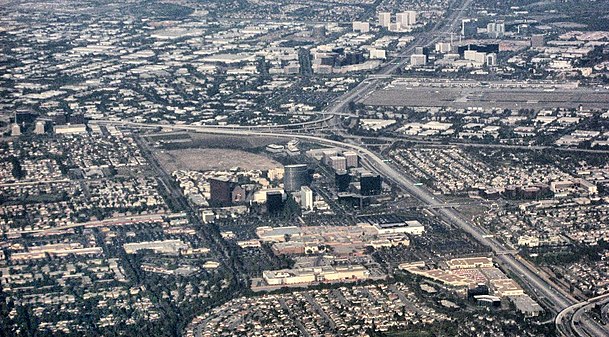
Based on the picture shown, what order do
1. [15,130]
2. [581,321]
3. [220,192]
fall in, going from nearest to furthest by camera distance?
[581,321]
[220,192]
[15,130]

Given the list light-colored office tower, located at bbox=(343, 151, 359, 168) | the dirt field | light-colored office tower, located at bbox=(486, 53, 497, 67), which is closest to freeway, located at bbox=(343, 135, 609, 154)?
light-colored office tower, located at bbox=(343, 151, 359, 168)

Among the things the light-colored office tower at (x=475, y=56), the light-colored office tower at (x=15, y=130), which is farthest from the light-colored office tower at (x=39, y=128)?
the light-colored office tower at (x=475, y=56)

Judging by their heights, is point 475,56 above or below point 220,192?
below

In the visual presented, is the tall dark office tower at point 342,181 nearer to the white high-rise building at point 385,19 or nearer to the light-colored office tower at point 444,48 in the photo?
the light-colored office tower at point 444,48

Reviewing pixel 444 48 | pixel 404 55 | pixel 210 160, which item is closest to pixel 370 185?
pixel 210 160

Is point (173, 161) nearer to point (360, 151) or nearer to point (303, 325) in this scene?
point (360, 151)

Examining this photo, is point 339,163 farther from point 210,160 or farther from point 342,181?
point 210,160

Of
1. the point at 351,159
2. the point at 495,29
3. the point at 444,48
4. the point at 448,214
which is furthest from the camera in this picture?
the point at 495,29
